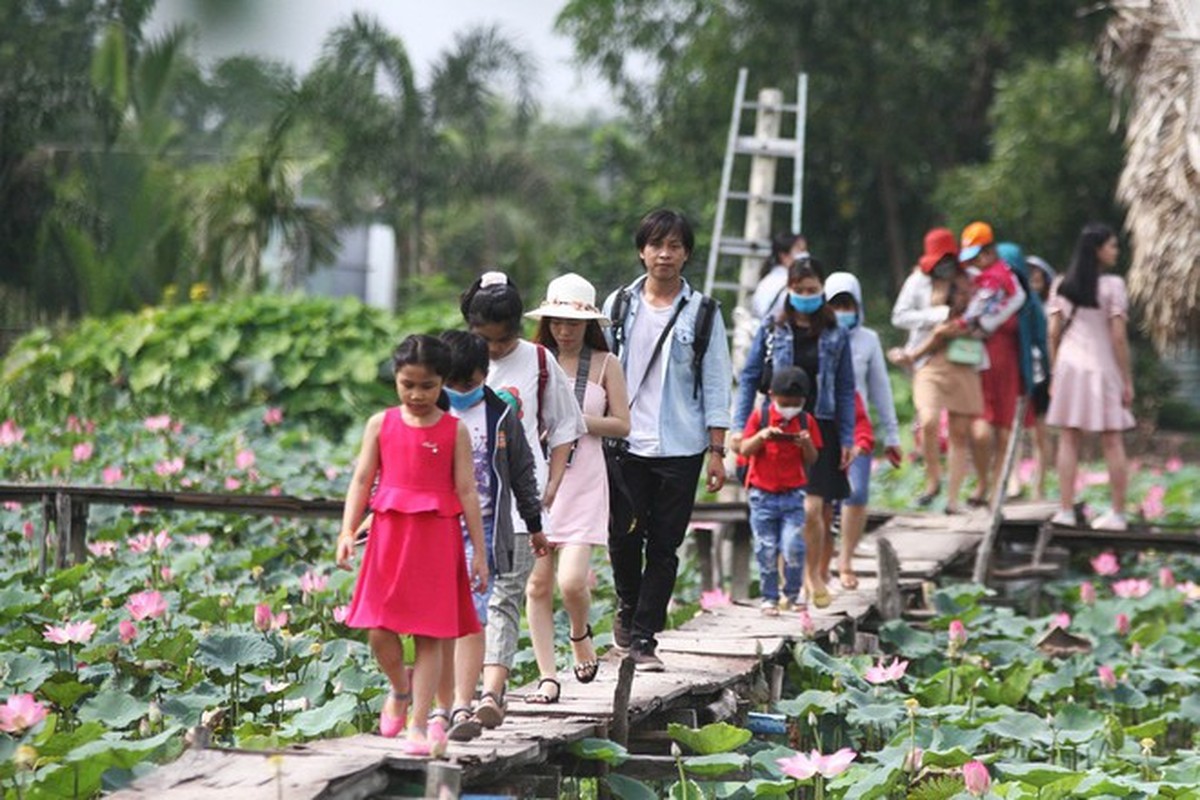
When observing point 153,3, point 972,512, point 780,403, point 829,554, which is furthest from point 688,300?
point 153,3

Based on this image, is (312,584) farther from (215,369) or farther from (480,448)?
(215,369)

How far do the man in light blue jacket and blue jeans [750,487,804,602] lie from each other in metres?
1.28

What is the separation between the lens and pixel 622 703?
5.95m

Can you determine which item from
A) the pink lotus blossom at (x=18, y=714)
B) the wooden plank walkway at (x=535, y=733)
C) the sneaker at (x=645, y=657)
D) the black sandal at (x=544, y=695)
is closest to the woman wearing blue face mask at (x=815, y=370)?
the wooden plank walkway at (x=535, y=733)

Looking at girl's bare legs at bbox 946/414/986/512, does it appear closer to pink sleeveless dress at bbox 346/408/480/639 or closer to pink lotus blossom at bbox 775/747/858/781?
pink lotus blossom at bbox 775/747/858/781

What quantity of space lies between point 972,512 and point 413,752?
7.49m

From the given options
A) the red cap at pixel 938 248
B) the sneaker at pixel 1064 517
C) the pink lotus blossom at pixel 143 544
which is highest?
the red cap at pixel 938 248

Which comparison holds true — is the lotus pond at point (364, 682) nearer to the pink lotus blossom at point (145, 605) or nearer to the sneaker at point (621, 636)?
the pink lotus blossom at point (145, 605)

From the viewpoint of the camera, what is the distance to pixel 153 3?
22891 mm

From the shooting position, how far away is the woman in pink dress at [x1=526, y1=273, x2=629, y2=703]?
248 inches

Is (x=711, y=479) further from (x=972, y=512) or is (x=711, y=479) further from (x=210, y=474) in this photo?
(x=210, y=474)

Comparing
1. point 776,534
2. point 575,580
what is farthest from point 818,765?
point 776,534

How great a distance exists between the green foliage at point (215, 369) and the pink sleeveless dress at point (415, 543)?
1107cm

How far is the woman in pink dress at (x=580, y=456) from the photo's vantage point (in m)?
6.29
